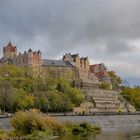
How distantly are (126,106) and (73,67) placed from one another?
27.1m

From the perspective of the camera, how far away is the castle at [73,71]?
149625 mm

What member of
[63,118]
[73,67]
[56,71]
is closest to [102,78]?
[73,67]

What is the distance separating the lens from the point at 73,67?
6841 inches

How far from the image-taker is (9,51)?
17025 cm

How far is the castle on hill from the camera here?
158 meters

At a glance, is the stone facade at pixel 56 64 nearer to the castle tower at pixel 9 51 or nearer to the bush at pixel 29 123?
the castle tower at pixel 9 51

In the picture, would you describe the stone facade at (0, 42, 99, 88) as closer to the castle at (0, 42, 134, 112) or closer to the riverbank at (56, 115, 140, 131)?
the castle at (0, 42, 134, 112)

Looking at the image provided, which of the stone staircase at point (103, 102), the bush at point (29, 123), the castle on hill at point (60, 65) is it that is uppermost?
the castle on hill at point (60, 65)

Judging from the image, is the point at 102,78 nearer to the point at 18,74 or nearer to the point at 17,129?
the point at 18,74

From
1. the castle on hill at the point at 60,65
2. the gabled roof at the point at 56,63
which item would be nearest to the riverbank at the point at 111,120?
the castle on hill at the point at 60,65

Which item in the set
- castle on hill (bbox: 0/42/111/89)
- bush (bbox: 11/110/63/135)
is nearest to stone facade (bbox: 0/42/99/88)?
castle on hill (bbox: 0/42/111/89)

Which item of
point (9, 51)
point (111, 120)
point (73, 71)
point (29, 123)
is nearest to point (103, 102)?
point (73, 71)

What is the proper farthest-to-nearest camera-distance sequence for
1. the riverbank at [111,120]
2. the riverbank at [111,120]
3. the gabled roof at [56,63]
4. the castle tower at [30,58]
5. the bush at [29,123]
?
the gabled roof at [56,63] < the castle tower at [30,58] < the riverbank at [111,120] < the riverbank at [111,120] < the bush at [29,123]

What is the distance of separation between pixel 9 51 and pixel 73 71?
85.6 ft
